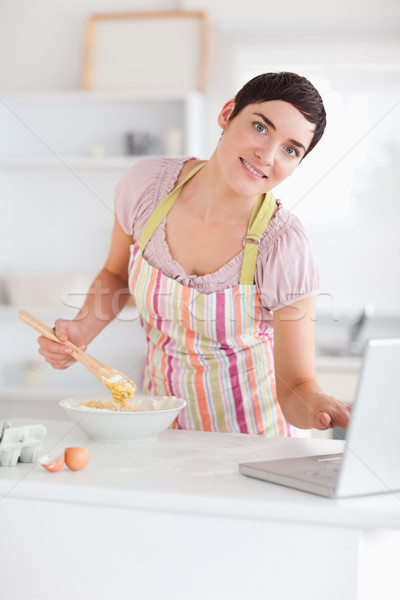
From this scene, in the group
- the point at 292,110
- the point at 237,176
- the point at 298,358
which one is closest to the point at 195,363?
the point at 298,358

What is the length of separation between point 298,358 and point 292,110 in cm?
42

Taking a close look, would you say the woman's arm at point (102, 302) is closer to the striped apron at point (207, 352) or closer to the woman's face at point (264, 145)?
the striped apron at point (207, 352)

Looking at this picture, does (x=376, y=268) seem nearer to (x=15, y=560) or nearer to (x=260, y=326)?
(x=260, y=326)

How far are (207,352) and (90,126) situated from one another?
1.97m

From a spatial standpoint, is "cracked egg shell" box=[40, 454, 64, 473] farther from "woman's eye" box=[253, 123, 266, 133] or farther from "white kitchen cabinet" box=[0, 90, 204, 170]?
"white kitchen cabinet" box=[0, 90, 204, 170]

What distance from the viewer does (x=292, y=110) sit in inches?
48.5

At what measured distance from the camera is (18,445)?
0.96 meters

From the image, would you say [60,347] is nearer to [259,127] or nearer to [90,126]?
[259,127]

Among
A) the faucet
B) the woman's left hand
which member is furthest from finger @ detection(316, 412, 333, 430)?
the faucet

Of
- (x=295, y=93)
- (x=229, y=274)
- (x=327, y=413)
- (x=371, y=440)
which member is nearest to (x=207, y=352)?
(x=229, y=274)

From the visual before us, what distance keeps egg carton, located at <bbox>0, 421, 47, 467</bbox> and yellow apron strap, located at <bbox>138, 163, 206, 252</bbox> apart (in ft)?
1.70

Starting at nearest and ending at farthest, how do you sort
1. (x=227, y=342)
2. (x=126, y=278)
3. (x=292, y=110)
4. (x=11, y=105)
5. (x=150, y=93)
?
(x=292, y=110)
(x=227, y=342)
(x=126, y=278)
(x=150, y=93)
(x=11, y=105)

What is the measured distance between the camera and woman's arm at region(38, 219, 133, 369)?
133 cm

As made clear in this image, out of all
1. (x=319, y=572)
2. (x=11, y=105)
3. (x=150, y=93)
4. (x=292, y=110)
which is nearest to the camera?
(x=319, y=572)
